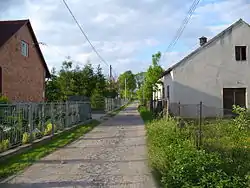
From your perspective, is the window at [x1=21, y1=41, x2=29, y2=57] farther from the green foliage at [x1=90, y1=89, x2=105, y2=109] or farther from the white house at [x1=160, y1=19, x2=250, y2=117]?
the green foliage at [x1=90, y1=89, x2=105, y2=109]

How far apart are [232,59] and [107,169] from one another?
1782 centimetres

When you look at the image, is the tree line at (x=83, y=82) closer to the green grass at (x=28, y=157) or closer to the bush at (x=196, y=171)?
the green grass at (x=28, y=157)

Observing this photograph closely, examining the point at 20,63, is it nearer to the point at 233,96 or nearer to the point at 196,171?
the point at 233,96

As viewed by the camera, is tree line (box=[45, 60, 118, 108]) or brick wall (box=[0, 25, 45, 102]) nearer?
brick wall (box=[0, 25, 45, 102])

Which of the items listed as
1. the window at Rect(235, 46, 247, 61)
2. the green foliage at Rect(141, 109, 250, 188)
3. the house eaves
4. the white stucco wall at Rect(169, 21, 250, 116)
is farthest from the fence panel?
the window at Rect(235, 46, 247, 61)

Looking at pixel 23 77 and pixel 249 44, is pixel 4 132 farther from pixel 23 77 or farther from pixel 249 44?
pixel 249 44

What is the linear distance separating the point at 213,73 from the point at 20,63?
1287cm

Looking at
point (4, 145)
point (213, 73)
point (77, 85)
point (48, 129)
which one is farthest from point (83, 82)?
point (4, 145)

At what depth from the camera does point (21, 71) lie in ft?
78.9

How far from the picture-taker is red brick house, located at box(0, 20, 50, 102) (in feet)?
69.8

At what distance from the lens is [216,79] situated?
23766 mm

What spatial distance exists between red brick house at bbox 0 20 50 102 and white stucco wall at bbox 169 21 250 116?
33.8 ft

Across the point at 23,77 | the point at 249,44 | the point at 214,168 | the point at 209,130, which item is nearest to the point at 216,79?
the point at 249,44

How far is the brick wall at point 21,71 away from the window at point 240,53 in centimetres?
1438
